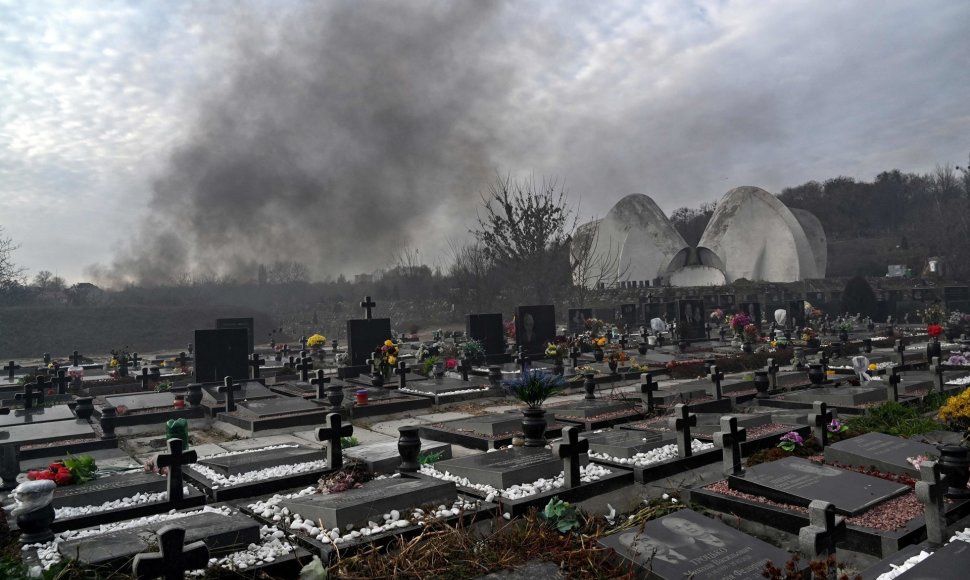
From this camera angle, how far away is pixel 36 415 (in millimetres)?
11812

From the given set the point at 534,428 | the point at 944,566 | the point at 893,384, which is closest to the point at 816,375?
the point at 893,384


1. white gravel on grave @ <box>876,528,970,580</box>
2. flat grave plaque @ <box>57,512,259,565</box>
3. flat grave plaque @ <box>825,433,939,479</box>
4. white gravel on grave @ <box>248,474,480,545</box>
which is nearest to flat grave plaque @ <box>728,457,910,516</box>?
flat grave plaque @ <box>825,433,939,479</box>

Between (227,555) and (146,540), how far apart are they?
0.62 m

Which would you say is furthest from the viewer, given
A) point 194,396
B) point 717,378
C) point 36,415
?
point 194,396

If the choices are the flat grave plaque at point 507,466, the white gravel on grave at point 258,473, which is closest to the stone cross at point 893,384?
the flat grave plaque at point 507,466

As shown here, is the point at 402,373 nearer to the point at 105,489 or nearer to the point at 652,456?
the point at 652,456

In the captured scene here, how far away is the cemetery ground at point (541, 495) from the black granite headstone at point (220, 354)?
15.6 feet

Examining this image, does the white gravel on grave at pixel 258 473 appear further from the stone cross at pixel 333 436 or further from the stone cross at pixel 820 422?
the stone cross at pixel 820 422

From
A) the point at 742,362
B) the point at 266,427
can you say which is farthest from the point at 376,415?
the point at 742,362

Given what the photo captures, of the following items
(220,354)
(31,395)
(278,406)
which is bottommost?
(278,406)

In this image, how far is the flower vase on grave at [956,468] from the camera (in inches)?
191

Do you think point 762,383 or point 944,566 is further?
point 762,383

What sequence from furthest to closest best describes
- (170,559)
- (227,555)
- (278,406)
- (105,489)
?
(278,406) < (105,489) < (227,555) < (170,559)

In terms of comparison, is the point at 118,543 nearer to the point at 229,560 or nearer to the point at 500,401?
the point at 229,560
